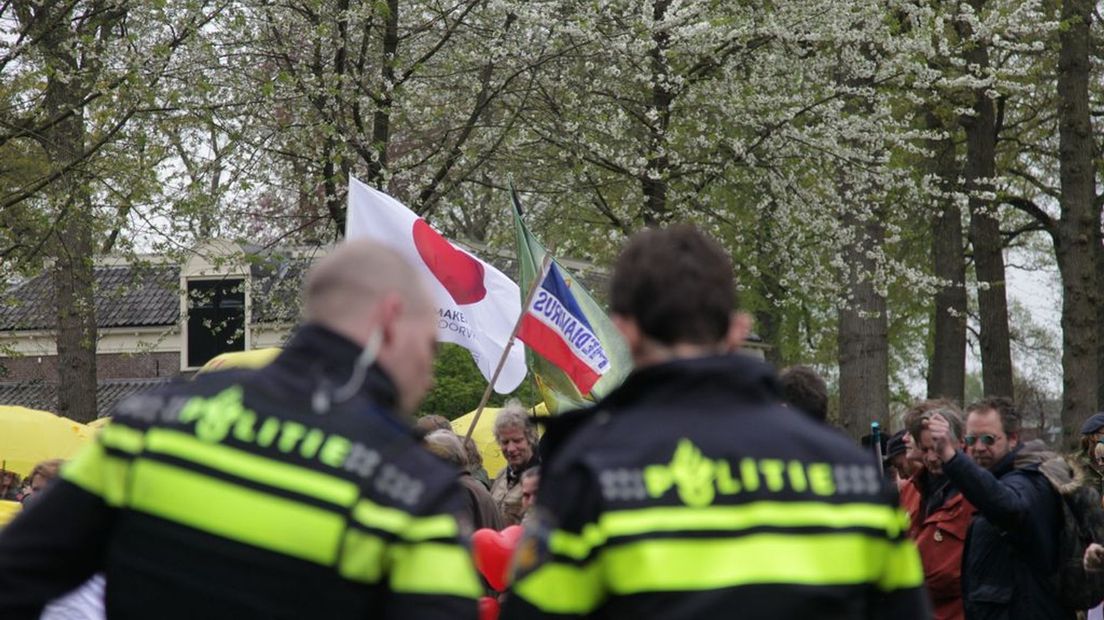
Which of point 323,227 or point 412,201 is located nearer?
point 412,201

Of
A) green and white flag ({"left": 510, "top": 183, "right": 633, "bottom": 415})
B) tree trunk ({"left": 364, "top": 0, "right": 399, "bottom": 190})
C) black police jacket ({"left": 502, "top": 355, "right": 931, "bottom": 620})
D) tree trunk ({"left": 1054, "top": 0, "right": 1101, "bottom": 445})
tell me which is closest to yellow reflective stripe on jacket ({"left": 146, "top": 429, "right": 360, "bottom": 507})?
black police jacket ({"left": 502, "top": 355, "right": 931, "bottom": 620})

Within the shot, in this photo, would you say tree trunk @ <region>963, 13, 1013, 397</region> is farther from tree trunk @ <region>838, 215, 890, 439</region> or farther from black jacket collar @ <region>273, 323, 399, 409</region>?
black jacket collar @ <region>273, 323, 399, 409</region>

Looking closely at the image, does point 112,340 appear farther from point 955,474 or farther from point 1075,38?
point 955,474

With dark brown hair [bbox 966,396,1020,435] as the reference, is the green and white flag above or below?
above

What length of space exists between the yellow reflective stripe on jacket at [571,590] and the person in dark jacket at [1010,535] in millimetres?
4236

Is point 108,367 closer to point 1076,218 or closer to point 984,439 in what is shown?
point 1076,218

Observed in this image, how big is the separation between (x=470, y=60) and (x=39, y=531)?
14.7 meters

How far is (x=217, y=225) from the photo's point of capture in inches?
677

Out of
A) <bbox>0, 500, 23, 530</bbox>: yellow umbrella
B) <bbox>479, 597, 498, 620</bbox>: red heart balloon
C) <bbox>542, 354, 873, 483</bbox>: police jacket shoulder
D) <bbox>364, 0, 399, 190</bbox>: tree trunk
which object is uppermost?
<bbox>364, 0, 399, 190</bbox>: tree trunk

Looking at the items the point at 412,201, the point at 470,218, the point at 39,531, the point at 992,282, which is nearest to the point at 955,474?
the point at 39,531

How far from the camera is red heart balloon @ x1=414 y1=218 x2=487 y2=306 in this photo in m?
10.0

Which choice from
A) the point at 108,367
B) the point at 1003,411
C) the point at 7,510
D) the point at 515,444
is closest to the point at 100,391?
the point at 108,367

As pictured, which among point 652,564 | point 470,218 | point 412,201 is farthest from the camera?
point 470,218

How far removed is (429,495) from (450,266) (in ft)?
24.1
